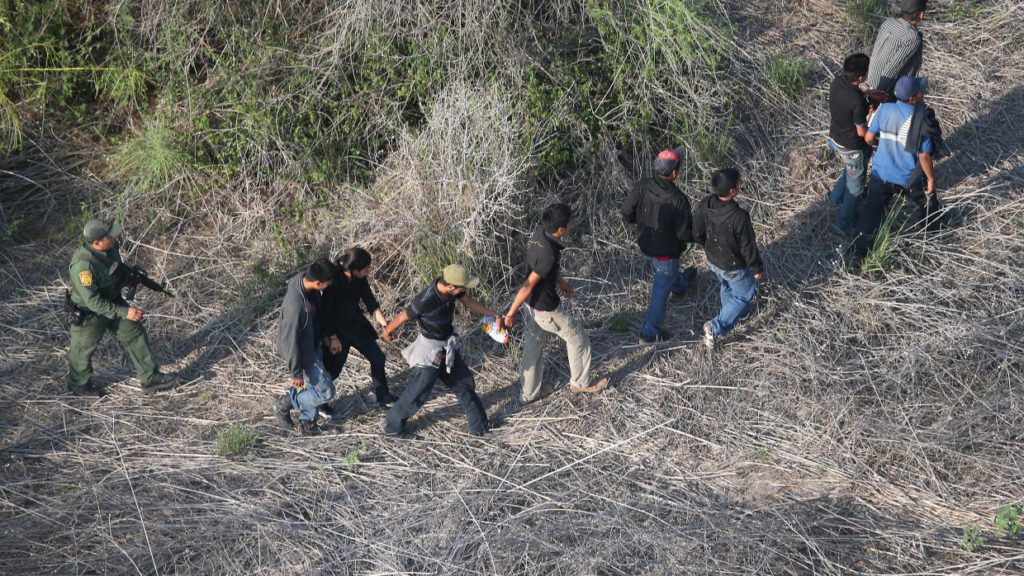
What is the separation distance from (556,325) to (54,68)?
596 cm

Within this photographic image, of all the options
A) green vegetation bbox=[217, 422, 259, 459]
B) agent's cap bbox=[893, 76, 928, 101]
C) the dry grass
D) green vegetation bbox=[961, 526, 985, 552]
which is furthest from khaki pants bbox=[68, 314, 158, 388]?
agent's cap bbox=[893, 76, 928, 101]

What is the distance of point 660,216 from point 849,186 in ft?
6.29

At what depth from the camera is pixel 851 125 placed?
5.84m

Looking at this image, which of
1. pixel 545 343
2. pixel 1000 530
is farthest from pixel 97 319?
pixel 1000 530

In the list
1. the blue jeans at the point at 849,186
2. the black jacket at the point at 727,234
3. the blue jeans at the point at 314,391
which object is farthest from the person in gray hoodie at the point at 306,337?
the blue jeans at the point at 849,186

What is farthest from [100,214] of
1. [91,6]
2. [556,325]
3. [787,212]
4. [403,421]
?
[787,212]

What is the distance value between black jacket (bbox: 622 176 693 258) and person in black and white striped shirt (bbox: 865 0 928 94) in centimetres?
221

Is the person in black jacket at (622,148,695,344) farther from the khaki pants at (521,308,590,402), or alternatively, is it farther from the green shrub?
the green shrub

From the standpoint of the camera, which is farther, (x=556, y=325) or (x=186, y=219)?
(x=186, y=219)

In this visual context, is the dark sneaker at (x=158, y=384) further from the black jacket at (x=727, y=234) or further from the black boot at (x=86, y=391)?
the black jacket at (x=727, y=234)

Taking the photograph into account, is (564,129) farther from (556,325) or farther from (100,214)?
(100,214)

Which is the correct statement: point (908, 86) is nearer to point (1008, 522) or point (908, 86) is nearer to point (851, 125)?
point (851, 125)

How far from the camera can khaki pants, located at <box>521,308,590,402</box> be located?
16.5 feet

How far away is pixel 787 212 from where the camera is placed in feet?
21.8
